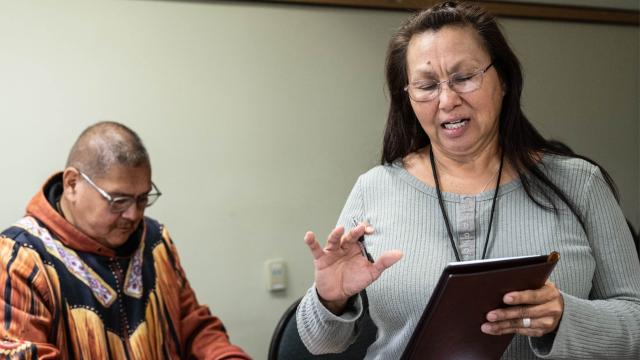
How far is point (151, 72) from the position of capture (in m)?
2.26

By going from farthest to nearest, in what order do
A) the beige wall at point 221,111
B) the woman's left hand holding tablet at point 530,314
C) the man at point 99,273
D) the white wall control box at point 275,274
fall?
the white wall control box at point 275,274 → the beige wall at point 221,111 → the man at point 99,273 → the woman's left hand holding tablet at point 530,314

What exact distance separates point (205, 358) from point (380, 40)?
4.86ft

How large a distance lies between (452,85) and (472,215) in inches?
10.7

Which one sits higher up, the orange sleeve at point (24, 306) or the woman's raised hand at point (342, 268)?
the woman's raised hand at point (342, 268)

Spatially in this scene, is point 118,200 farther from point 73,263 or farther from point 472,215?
point 472,215

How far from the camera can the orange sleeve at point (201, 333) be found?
70.5 inches

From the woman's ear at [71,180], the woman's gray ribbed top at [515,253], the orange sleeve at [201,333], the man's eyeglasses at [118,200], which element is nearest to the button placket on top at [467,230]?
the woman's gray ribbed top at [515,253]

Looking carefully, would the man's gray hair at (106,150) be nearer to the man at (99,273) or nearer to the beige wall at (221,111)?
the man at (99,273)

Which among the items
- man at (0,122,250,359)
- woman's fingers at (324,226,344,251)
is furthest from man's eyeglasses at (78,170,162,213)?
woman's fingers at (324,226,344,251)

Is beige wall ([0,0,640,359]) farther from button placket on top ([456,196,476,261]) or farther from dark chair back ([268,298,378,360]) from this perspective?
button placket on top ([456,196,476,261])

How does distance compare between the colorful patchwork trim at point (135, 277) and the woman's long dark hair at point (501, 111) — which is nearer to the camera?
the woman's long dark hair at point (501, 111)

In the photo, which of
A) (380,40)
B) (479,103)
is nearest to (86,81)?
(380,40)

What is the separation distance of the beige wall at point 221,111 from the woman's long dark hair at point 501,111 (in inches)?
39.1

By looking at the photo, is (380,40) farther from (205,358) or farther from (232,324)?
(205,358)
